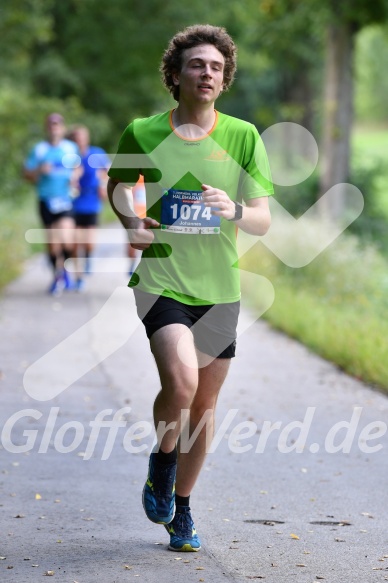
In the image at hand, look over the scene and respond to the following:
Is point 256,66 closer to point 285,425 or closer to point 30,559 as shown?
point 285,425

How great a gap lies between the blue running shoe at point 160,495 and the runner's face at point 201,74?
148 centimetres

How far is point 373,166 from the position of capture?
25.1m

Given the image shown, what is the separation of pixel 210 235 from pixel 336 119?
16.0 metres

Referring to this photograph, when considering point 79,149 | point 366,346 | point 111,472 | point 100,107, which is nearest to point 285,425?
point 111,472

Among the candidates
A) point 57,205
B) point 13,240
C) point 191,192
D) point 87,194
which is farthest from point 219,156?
point 13,240

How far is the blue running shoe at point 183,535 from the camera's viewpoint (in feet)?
16.3

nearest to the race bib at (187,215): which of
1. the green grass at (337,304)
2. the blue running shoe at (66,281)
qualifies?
the green grass at (337,304)

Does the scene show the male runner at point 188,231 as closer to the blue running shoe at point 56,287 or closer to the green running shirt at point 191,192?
the green running shirt at point 191,192

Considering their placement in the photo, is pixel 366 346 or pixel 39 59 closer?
pixel 366 346

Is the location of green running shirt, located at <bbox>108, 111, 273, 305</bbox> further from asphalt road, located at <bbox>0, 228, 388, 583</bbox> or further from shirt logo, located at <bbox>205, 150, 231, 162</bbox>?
asphalt road, located at <bbox>0, 228, 388, 583</bbox>

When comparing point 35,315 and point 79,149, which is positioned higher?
point 79,149

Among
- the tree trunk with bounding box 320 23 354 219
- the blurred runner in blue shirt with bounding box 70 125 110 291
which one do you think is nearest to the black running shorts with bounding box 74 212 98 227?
the blurred runner in blue shirt with bounding box 70 125 110 291

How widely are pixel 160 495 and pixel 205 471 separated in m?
1.75

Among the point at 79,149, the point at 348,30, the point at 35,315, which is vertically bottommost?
the point at 35,315
